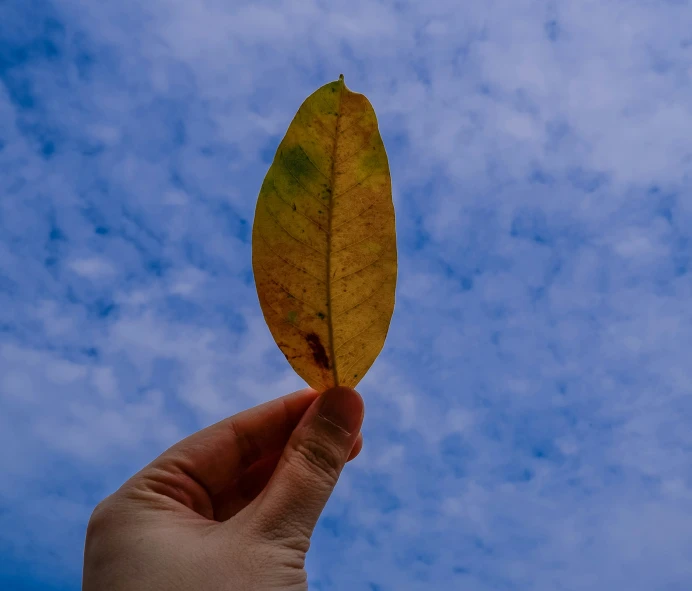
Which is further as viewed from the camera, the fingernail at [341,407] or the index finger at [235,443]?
the index finger at [235,443]

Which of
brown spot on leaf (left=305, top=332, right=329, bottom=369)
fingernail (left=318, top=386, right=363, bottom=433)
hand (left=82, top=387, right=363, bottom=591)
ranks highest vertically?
brown spot on leaf (left=305, top=332, right=329, bottom=369)

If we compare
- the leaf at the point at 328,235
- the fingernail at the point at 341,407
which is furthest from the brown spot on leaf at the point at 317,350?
the fingernail at the point at 341,407

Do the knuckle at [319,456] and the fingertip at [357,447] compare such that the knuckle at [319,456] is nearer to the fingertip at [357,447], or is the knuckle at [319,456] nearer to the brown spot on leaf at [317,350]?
the brown spot on leaf at [317,350]

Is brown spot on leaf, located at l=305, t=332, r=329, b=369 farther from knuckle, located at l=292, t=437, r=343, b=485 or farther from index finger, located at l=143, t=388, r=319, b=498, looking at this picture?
index finger, located at l=143, t=388, r=319, b=498

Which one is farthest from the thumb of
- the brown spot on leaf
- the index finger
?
the index finger

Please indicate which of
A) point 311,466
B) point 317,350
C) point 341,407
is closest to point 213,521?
point 311,466

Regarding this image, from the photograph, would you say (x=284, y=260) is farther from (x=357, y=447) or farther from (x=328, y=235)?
(x=357, y=447)

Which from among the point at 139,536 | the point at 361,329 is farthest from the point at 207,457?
the point at 361,329
